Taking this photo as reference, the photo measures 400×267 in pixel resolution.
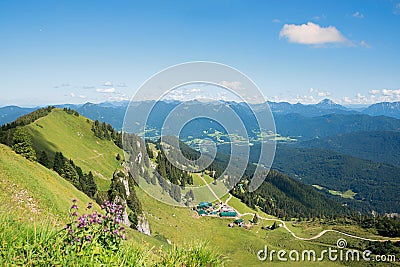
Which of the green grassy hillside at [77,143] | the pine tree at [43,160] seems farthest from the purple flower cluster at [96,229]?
the green grassy hillside at [77,143]

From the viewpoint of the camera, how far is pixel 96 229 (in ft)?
23.2

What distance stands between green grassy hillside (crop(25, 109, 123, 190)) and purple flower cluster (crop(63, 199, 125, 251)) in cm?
7056

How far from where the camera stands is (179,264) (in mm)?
7875

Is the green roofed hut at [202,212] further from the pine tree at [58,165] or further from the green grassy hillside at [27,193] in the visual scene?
the green grassy hillside at [27,193]

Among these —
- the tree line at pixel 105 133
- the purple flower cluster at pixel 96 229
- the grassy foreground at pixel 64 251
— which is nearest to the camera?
the grassy foreground at pixel 64 251

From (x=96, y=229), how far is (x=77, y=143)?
99589mm

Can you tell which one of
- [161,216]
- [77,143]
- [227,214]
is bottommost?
[227,214]

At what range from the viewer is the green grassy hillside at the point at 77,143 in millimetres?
81750

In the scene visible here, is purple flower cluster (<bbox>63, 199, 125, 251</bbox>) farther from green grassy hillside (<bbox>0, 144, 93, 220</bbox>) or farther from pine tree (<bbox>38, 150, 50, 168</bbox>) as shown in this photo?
pine tree (<bbox>38, 150, 50, 168</bbox>)

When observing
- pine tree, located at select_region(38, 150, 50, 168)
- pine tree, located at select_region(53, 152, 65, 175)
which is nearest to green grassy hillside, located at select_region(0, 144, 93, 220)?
pine tree, located at select_region(38, 150, 50, 168)

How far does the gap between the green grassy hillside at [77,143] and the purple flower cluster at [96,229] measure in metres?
70.6

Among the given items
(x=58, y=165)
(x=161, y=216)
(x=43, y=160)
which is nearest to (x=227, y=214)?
(x=161, y=216)

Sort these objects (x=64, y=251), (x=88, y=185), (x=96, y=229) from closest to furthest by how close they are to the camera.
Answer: (x=64, y=251) < (x=96, y=229) < (x=88, y=185)

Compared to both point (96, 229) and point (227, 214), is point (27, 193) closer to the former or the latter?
point (96, 229)
